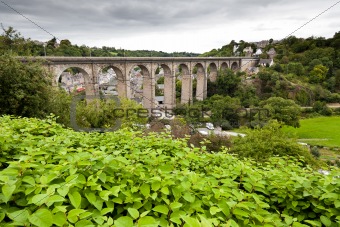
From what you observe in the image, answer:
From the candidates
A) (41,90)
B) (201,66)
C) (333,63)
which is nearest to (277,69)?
(333,63)

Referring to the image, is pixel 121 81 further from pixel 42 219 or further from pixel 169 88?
pixel 42 219

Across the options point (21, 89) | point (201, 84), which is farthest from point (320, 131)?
point (21, 89)

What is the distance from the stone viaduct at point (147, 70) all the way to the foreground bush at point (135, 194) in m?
11.6

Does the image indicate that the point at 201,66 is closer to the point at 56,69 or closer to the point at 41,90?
the point at 56,69

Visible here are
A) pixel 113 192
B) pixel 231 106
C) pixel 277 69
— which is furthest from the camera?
pixel 277 69

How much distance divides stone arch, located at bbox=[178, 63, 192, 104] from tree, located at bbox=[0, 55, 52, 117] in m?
22.8

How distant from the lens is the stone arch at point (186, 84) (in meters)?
31.4

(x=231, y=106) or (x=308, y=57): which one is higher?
(x=308, y=57)

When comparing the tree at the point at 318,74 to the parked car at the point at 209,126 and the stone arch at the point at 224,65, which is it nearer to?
the stone arch at the point at 224,65

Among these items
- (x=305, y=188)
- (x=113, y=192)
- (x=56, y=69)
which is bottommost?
(x=305, y=188)

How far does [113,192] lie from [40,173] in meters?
0.51

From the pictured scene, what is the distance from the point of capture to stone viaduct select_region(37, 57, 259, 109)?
17.8 metres

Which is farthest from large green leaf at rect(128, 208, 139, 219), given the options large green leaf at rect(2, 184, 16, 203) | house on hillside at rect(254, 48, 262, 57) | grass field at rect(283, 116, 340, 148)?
house on hillside at rect(254, 48, 262, 57)

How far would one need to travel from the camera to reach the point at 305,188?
2.07 meters
